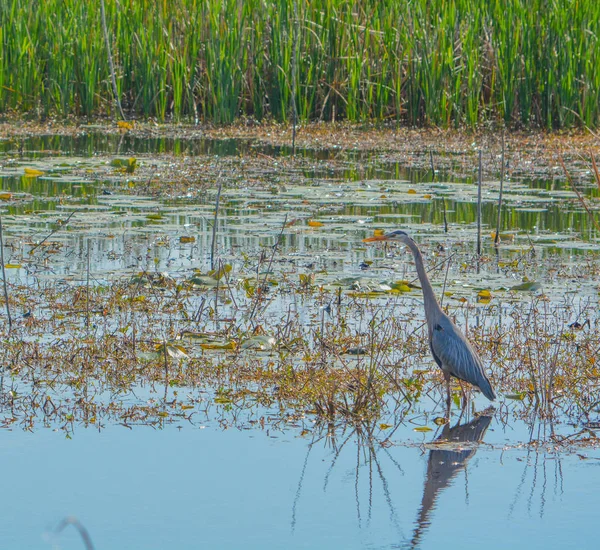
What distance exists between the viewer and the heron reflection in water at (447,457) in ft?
12.5

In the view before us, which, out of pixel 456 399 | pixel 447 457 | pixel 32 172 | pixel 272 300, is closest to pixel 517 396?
pixel 456 399

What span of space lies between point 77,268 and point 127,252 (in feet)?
1.92

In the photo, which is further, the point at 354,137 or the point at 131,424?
the point at 354,137

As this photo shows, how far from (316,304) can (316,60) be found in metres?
7.30

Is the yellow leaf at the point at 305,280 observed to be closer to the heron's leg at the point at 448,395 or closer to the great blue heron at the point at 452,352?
the great blue heron at the point at 452,352

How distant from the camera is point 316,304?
6.40 meters

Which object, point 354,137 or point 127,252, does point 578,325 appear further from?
point 354,137

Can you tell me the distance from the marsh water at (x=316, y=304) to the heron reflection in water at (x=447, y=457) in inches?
0.5

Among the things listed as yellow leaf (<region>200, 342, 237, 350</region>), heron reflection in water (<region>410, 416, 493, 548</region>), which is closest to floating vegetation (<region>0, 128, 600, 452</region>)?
yellow leaf (<region>200, 342, 237, 350</region>)

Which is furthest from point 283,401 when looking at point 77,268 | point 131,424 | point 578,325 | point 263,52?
point 263,52

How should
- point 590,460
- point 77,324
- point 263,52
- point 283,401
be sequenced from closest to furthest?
point 590,460 < point 283,401 < point 77,324 < point 263,52

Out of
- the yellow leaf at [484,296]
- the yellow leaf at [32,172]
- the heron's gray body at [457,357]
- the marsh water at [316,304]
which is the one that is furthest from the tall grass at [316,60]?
the heron's gray body at [457,357]

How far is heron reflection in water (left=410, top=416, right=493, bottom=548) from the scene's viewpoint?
12.5 ft

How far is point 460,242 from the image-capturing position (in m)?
8.10
